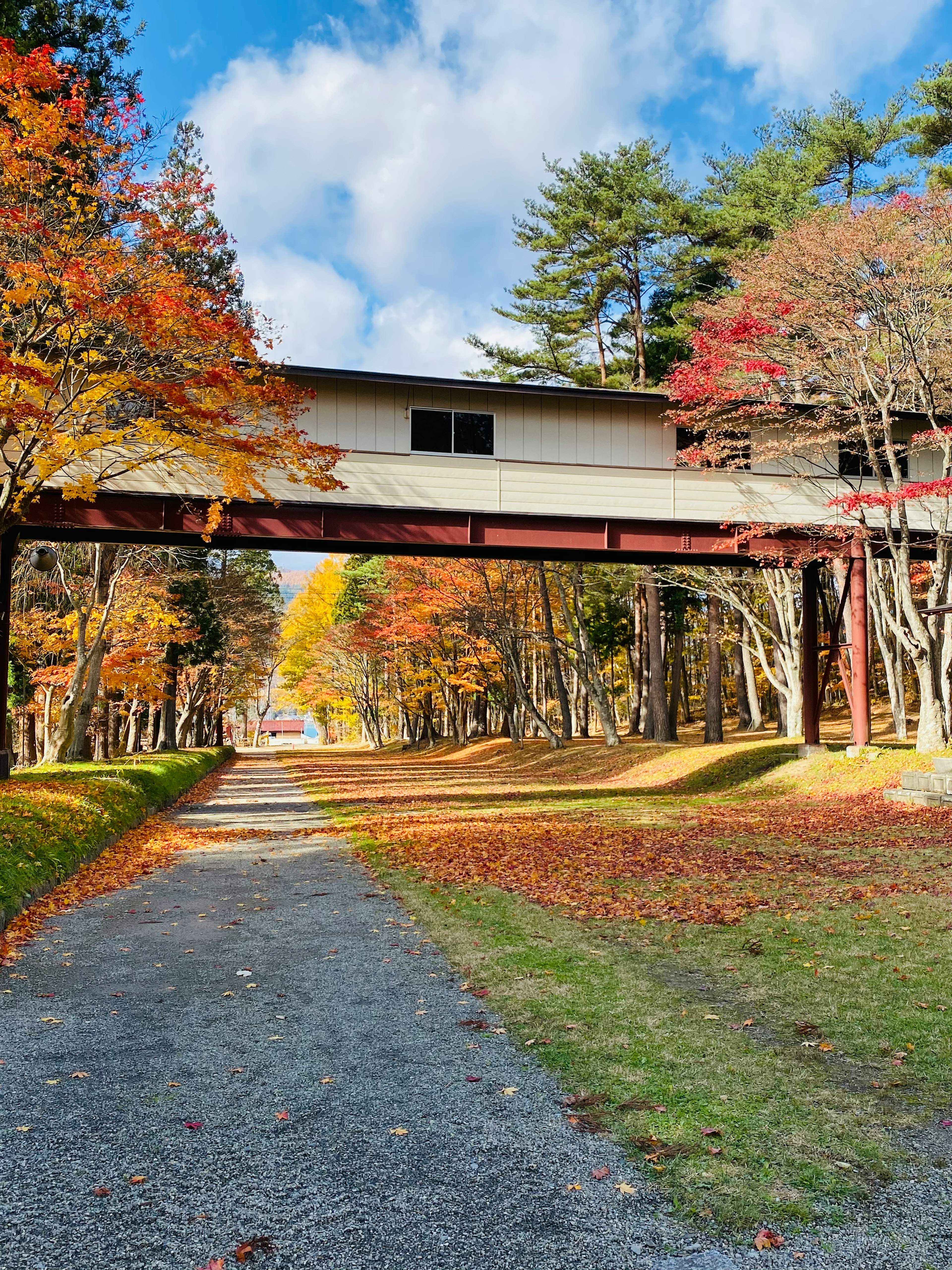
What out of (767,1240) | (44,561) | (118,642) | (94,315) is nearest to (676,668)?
(118,642)

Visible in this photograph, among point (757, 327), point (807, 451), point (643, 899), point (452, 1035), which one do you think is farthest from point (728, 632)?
point (452, 1035)

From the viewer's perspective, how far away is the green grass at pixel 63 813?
8.92 m

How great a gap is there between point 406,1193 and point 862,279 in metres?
16.9

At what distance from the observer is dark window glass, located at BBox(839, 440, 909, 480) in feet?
65.9

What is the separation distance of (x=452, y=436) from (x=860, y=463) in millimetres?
8764

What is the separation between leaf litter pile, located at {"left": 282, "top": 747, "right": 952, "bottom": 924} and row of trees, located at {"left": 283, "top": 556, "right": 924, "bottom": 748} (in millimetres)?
6916

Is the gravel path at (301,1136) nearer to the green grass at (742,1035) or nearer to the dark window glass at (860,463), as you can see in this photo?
the green grass at (742,1035)

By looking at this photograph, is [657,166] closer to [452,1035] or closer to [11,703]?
[11,703]

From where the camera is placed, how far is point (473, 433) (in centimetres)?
1889

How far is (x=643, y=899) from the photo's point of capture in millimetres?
8469

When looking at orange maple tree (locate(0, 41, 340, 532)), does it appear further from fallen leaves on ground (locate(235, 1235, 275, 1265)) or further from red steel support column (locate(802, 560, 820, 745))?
red steel support column (locate(802, 560, 820, 745))

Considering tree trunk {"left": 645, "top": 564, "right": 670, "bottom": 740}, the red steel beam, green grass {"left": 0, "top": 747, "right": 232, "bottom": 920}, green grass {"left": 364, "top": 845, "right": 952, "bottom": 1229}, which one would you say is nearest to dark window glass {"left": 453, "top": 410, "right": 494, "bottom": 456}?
the red steel beam

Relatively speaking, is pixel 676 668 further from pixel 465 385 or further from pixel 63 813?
pixel 63 813

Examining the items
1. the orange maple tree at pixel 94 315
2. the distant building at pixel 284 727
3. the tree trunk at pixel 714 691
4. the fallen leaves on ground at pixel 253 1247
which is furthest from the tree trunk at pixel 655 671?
the distant building at pixel 284 727
